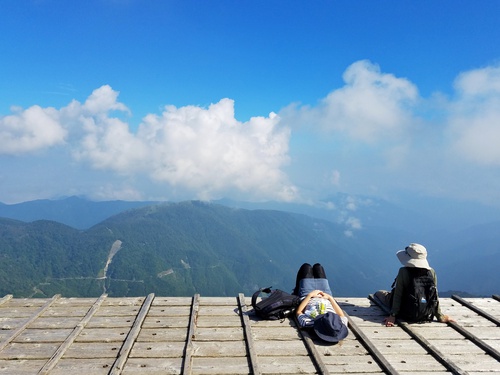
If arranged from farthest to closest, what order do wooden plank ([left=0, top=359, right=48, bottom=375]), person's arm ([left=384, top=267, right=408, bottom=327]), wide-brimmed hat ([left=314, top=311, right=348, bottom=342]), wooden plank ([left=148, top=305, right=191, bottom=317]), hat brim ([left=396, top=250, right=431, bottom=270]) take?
wooden plank ([left=148, top=305, right=191, bottom=317]) < person's arm ([left=384, top=267, right=408, bottom=327]) < hat brim ([left=396, top=250, right=431, bottom=270]) < wide-brimmed hat ([left=314, top=311, right=348, bottom=342]) < wooden plank ([left=0, top=359, right=48, bottom=375])

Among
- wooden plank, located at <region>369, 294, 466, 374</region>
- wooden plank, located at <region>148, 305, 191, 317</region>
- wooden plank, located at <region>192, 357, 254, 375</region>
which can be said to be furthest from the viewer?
wooden plank, located at <region>148, 305, 191, 317</region>

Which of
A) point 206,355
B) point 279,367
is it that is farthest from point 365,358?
point 206,355

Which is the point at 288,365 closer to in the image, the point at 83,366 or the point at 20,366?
the point at 83,366

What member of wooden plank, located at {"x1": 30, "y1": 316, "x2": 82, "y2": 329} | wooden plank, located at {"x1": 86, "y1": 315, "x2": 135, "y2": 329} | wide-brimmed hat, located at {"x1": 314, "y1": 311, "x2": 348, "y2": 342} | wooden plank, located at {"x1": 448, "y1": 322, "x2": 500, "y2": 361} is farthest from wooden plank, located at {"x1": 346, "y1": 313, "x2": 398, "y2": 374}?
wooden plank, located at {"x1": 30, "y1": 316, "x2": 82, "y2": 329}

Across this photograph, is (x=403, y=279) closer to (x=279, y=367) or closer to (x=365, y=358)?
(x=365, y=358)

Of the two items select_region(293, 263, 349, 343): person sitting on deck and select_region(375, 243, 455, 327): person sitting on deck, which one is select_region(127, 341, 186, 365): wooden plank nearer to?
select_region(293, 263, 349, 343): person sitting on deck

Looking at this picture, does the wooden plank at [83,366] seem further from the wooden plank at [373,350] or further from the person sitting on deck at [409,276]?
the person sitting on deck at [409,276]

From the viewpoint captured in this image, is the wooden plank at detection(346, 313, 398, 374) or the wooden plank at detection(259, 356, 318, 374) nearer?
the wooden plank at detection(259, 356, 318, 374)

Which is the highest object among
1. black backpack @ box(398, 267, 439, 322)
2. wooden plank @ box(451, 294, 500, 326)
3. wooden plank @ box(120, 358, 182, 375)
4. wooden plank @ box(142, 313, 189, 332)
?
black backpack @ box(398, 267, 439, 322)
